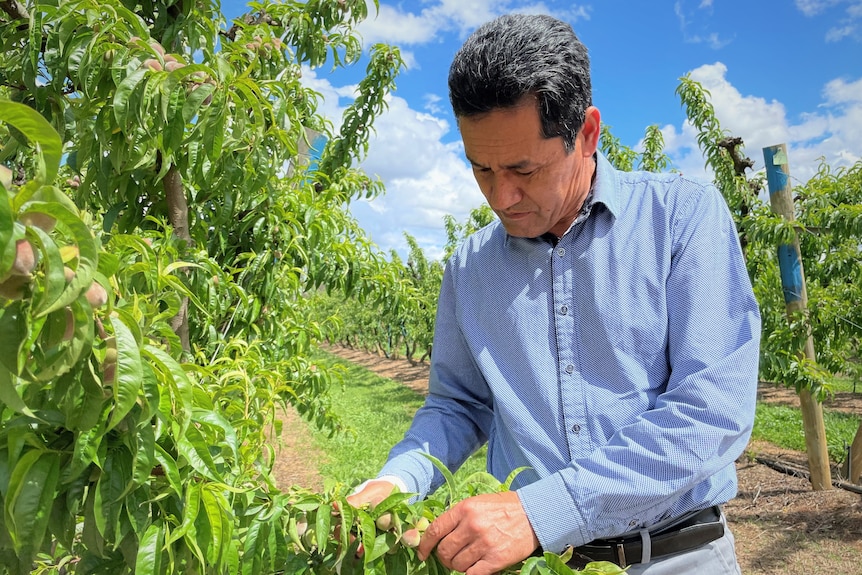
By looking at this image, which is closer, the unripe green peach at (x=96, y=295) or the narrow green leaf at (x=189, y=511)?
the unripe green peach at (x=96, y=295)

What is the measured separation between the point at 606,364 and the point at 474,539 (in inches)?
18.8

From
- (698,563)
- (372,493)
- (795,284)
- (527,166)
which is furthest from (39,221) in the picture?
(795,284)

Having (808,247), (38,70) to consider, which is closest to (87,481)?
(38,70)

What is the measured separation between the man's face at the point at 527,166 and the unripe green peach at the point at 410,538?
2.10 ft

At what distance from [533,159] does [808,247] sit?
17.9ft

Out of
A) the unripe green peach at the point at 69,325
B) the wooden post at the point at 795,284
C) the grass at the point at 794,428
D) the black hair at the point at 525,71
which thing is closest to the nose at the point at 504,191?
the black hair at the point at 525,71

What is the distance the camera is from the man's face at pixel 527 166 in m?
1.15

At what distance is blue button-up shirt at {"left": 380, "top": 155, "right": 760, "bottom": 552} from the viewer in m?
1.08

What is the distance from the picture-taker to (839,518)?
178 inches

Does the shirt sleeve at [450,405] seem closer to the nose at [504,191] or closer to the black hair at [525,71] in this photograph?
the nose at [504,191]

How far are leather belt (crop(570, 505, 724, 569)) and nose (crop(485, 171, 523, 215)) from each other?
703mm

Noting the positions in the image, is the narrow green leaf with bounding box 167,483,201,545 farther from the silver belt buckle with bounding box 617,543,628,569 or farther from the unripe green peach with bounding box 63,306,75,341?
the silver belt buckle with bounding box 617,543,628,569

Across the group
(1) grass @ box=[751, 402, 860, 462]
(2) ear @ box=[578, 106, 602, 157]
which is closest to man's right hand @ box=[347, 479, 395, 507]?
(2) ear @ box=[578, 106, 602, 157]

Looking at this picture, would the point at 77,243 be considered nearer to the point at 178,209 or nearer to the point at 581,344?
the point at 581,344
